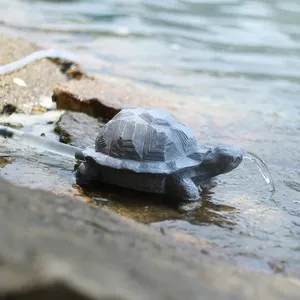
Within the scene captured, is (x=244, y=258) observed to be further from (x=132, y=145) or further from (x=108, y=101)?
(x=108, y=101)

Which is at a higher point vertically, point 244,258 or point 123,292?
point 123,292

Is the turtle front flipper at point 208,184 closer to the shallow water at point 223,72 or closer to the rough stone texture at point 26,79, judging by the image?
the shallow water at point 223,72

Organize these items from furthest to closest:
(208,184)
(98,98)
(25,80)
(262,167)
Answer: (25,80) → (98,98) → (262,167) → (208,184)

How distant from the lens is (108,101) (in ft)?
17.5

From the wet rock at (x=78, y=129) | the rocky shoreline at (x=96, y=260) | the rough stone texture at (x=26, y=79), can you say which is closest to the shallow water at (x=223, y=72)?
the rocky shoreline at (x=96, y=260)

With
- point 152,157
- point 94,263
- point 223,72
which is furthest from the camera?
point 223,72

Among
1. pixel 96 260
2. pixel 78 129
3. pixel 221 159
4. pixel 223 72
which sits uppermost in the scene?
pixel 96 260

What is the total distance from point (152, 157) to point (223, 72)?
498cm

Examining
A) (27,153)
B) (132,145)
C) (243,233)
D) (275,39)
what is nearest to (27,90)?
(27,153)

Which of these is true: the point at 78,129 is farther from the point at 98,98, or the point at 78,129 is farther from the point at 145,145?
the point at 145,145

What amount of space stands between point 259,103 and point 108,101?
2.08 m

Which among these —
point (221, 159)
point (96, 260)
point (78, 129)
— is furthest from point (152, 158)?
point (96, 260)

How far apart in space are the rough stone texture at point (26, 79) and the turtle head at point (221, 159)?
6.73 feet

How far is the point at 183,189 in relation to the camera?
11.6 ft
